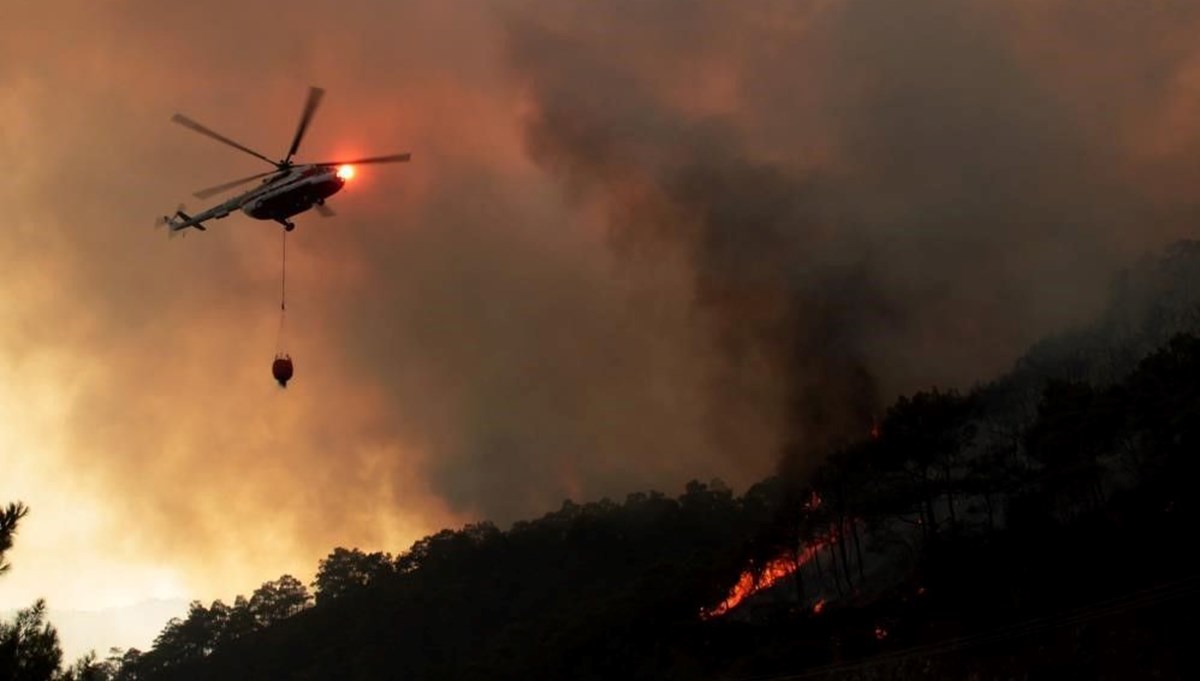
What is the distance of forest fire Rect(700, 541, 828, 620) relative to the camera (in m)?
90.1

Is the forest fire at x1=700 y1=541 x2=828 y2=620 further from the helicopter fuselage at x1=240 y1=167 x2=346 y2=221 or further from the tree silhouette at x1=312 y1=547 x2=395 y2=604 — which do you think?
the tree silhouette at x1=312 y1=547 x2=395 y2=604

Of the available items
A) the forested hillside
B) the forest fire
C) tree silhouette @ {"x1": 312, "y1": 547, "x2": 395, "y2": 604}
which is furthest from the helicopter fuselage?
tree silhouette @ {"x1": 312, "y1": 547, "x2": 395, "y2": 604}

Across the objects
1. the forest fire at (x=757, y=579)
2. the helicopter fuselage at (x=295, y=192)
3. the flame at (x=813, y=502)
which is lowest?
the forest fire at (x=757, y=579)

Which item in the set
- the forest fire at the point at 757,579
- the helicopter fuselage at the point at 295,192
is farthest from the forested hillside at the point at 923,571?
the helicopter fuselage at the point at 295,192

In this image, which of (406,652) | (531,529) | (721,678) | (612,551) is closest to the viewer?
(721,678)

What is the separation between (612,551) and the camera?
156 meters

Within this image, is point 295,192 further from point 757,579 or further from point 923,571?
point 757,579

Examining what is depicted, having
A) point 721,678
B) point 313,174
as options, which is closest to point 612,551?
point 721,678

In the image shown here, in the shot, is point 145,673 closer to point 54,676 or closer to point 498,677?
point 498,677

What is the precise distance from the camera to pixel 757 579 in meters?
90.6

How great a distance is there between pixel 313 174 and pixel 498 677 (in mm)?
64020

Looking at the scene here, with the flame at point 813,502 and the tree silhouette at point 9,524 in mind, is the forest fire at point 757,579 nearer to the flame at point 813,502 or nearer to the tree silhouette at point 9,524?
the flame at point 813,502

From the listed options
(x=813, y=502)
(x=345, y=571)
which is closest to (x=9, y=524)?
(x=813, y=502)

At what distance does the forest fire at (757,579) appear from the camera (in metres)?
90.1
